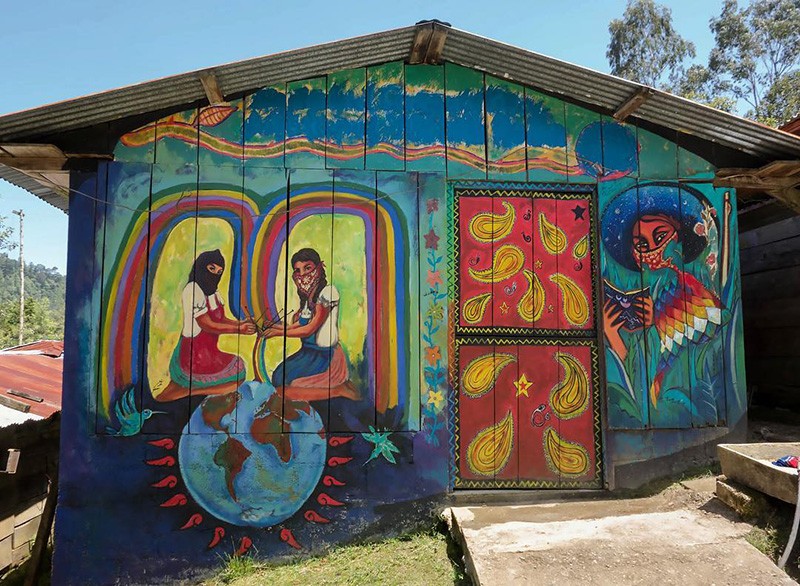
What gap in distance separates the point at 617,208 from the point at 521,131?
1.07m

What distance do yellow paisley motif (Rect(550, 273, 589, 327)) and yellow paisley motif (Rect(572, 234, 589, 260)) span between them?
22 centimetres

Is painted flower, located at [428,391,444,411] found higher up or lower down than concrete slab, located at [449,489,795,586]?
higher up

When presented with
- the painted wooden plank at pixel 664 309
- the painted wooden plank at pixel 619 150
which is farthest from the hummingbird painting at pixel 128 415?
the painted wooden plank at pixel 619 150

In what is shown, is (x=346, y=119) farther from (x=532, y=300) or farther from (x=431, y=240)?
A: (x=532, y=300)

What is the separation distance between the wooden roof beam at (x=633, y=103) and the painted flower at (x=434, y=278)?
6.84ft

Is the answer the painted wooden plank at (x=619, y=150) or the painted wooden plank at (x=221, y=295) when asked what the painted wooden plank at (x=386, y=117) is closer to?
the painted wooden plank at (x=221, y=295)

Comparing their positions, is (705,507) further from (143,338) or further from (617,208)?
(143,338)

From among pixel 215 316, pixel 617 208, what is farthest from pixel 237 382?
pixel 617 208

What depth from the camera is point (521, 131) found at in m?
4.57

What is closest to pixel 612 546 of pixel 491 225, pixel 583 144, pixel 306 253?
pixel 491 225

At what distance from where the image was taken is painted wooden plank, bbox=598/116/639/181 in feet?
15.1

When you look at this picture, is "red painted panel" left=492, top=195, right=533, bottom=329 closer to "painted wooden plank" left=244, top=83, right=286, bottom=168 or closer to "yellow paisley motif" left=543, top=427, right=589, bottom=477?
"yellow paisley motif" left=543, top=427, right=589, bottom=477

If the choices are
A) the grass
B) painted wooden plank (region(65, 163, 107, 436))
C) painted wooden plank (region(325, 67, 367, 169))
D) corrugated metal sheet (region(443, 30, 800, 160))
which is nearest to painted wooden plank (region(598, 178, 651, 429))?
corrugated metal sheet (region(443, 30, 800, 160))

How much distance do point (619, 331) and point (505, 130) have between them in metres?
1.99
